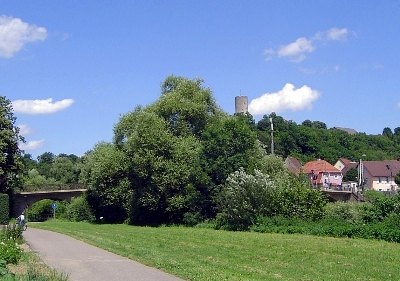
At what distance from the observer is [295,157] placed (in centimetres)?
12238

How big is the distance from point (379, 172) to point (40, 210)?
281 ft

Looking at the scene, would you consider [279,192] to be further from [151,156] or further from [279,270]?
[279,270]

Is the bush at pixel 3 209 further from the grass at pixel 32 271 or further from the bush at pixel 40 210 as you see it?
the grass at pixel 32 271

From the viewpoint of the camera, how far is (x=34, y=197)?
79.5m

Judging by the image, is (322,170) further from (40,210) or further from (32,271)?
(32,271)

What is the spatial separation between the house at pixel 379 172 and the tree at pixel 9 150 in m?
91.9

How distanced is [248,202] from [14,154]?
31.5 meters

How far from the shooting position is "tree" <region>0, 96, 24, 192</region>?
6106 centimetres

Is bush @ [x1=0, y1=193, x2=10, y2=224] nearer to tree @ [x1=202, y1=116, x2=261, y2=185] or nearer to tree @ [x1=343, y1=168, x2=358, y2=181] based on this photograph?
tree @ [x1=202, y1=116, x2=261, y2=185]

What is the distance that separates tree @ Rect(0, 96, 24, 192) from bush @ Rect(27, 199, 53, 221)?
1702 centimetres

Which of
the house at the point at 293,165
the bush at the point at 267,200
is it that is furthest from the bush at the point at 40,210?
the bush at the point at 267,200

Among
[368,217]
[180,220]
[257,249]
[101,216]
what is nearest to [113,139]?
[101,216]

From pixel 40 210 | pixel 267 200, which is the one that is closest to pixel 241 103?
pixel 40 210

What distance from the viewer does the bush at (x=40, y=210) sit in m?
79.8
